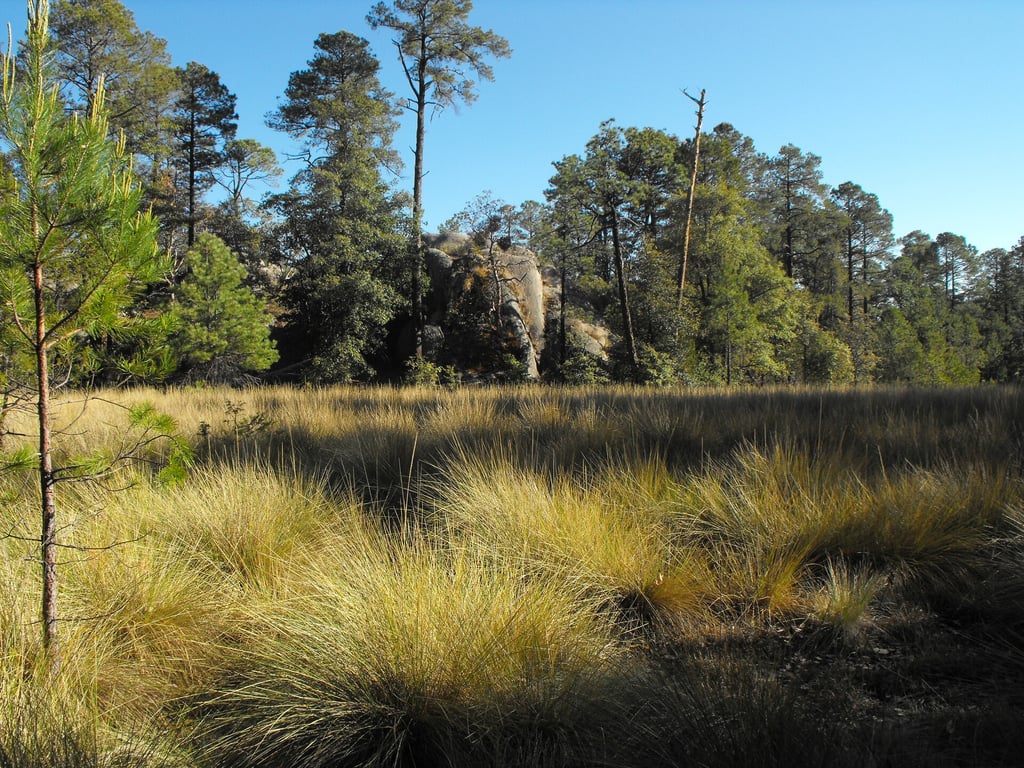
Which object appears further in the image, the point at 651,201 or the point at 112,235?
the point at 651,201

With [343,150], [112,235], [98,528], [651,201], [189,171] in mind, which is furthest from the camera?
[651,201]

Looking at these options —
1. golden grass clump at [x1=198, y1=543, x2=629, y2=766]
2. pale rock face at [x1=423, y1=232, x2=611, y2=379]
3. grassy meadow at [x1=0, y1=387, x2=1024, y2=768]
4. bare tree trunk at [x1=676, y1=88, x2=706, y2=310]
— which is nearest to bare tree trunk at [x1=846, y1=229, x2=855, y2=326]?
bare tree trunk at [x1=676, y1=88, x2=706, y2=310]

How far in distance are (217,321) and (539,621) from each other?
22767 mm

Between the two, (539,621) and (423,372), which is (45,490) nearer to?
(539,621)

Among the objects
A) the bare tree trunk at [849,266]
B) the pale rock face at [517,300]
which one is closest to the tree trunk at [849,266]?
the bare tree trunk at [849,266]

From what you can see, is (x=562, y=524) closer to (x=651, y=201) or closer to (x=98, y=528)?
(x=98, y=528)

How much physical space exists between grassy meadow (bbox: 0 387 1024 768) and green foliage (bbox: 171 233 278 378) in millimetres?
17872

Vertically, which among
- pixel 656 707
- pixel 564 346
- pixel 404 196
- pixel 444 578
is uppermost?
pixel 404 196

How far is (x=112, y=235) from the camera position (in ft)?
8.17

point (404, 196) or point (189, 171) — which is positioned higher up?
point (189, 171)

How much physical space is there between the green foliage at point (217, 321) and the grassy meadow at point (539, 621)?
17872mm

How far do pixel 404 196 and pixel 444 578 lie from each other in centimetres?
2495

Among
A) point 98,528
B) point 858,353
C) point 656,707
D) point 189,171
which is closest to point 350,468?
point 98,528

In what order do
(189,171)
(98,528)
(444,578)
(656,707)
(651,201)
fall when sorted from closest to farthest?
1. (656,707)
2. (444,578)
3. (98,528)
4. (189,171)
5. (651,201)
